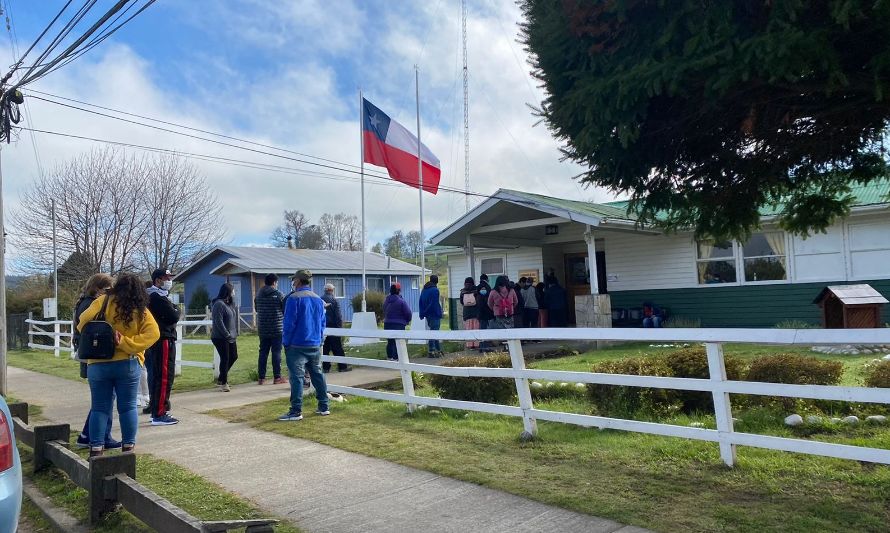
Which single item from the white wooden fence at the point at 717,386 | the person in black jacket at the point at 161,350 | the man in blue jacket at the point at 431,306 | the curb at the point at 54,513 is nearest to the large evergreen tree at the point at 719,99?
the white wooden fence at the point at 717,386

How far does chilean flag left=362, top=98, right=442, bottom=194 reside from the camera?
61.7 feet

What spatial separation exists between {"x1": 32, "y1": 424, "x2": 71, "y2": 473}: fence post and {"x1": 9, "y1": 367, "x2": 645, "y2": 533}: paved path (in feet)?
2.72

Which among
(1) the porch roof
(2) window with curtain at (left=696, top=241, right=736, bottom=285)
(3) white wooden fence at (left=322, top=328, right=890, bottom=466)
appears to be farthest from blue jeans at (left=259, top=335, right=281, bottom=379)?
Answer: (2) window with curtain at (left=696, top=241, right=736, bottom=285)

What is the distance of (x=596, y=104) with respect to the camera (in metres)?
3.97

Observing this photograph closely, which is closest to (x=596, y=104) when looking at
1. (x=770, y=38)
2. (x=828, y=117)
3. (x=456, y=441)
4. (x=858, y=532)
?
(x=770, y=38)

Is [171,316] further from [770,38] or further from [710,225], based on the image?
[770,38]

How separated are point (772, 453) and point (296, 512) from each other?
148 inches

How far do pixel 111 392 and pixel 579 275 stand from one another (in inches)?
616

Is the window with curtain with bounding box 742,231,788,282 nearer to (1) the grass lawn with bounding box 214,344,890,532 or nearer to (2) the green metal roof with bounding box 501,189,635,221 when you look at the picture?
(2) the green metal roof with bounding box 501,189,635,221

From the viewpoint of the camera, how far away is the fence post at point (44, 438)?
20.4ft

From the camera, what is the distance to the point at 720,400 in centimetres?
500

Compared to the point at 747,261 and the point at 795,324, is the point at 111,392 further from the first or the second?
the point at 747,261

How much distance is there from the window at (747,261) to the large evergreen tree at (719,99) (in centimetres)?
1154

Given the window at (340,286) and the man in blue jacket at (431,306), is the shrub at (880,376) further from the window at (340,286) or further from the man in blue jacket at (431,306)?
the window at (340,286)
